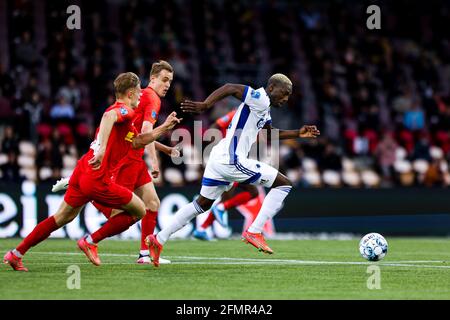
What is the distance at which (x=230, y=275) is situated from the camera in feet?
34.8

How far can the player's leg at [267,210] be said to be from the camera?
1212 centimetres

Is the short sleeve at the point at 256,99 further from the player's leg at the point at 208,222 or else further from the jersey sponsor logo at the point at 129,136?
the player's leg at the point at 208,222

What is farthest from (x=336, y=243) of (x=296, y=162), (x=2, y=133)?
(x=2, y=133)

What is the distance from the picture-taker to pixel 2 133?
20.2 metres

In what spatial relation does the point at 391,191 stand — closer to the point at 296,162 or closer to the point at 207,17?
the point at 296,162

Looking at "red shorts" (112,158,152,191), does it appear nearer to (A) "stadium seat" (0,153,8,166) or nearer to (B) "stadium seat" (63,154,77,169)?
(A) "stadium seat" (0,153,8,166)

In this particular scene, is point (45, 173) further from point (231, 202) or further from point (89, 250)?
point (89, 250)

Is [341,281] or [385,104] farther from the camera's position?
[385,104]

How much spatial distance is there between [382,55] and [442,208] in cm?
843

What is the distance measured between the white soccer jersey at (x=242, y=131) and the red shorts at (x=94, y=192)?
1.57m

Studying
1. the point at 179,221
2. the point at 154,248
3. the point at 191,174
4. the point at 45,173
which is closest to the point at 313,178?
the point at 191,174

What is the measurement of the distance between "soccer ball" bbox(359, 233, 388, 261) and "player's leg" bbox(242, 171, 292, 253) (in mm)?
1228

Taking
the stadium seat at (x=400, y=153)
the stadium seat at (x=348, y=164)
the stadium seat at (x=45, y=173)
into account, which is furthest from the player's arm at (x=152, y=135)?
the stadium seat at (x=400, y=153)

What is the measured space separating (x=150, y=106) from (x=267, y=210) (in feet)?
6.63
